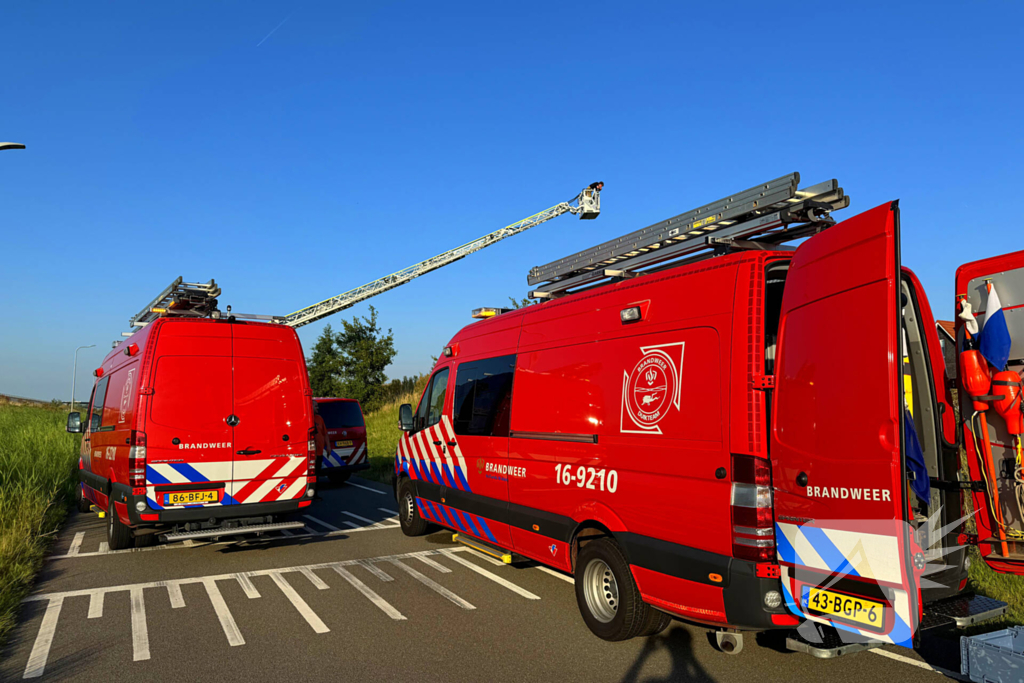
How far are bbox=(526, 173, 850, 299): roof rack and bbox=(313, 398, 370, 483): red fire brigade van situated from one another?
33.8ft

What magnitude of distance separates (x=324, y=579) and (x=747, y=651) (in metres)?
4.10

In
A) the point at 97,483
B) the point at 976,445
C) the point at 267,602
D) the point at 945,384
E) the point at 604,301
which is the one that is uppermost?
the point at 604,301

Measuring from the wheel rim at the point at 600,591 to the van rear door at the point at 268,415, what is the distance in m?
4.22

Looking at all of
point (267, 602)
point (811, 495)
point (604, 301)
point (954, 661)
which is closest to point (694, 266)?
point (604, 301)

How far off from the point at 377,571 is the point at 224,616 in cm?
182

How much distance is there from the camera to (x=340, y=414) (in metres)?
15.8

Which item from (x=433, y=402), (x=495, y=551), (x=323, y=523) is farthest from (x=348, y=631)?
(x=323, y=523)

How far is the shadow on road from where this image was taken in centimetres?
440

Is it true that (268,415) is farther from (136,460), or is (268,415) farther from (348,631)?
(348,631)

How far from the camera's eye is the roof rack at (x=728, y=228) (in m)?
4.75

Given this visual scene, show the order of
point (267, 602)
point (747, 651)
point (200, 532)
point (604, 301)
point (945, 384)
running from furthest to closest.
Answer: point (200, 532) → point (267, 602) → point (604, 301) → point (747, 651) → point (945, 384)

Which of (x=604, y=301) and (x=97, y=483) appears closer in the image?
(x=604, y=301)

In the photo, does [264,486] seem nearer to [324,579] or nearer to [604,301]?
[324,579]

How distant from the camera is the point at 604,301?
555cm
